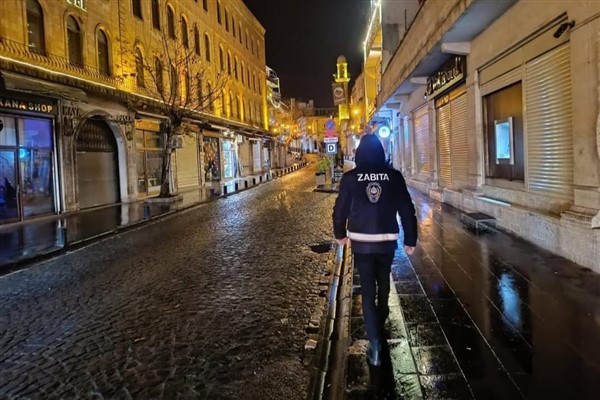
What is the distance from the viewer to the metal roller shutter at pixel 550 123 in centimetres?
744

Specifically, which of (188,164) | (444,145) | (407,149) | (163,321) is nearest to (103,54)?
(188,164)

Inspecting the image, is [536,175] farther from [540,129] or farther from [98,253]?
[98,253]

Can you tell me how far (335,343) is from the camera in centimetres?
468

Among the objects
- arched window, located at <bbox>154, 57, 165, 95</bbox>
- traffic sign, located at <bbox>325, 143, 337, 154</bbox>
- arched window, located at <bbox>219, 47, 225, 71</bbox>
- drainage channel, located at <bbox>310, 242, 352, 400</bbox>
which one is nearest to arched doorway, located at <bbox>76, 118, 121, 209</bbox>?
arched window, located at <bbox>154, 57, 165, 95</bbox>

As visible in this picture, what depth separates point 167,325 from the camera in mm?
5246

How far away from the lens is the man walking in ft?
12.9

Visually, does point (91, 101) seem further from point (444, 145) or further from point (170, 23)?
point (444, 145)

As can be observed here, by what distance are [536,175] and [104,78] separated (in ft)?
56.3

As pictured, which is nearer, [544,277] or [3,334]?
[3,334]

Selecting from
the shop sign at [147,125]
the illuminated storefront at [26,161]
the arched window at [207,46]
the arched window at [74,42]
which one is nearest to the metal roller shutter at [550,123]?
the illuminated storefront at [26,161]

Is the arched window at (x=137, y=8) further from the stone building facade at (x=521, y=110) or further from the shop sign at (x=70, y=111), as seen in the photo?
the stone building facade at (x=521, y=110)

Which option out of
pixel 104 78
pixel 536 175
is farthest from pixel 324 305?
pixel 104 78

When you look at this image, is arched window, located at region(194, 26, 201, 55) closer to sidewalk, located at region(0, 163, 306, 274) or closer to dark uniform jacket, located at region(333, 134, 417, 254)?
sidewalk, located at region(0, 163, 306, 274)

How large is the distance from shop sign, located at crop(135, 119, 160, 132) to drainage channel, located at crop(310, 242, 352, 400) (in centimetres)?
1785
